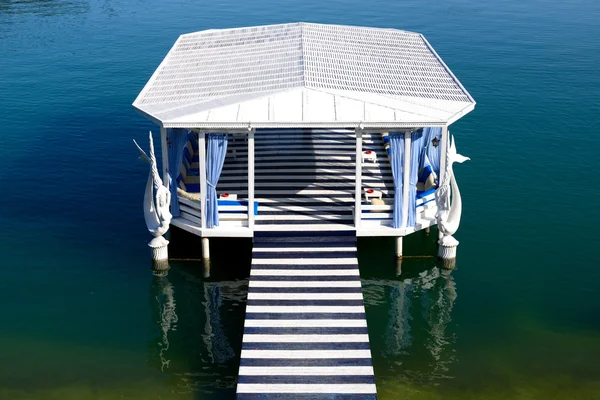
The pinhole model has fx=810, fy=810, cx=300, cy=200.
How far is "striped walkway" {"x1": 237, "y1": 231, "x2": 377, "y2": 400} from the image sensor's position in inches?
800

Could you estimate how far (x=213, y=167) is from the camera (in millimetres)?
26312

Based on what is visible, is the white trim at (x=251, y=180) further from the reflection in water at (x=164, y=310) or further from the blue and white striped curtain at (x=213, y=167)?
the reflection in water at (x=164, y=310)

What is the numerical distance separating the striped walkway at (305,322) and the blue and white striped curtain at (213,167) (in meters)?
1.74

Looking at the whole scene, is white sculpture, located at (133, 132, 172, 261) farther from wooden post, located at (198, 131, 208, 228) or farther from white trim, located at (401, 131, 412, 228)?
white trim, located at (401, 131, 412, 228)

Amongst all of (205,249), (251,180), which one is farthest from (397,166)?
(205,249)

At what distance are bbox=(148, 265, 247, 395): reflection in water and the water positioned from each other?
2.4 inches

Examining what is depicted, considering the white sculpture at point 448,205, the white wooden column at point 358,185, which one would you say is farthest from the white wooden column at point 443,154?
the white wooden column at point 358,185

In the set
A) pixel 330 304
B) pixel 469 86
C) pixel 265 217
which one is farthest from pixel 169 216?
pixel 469 86

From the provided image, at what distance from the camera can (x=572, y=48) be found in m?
55.8

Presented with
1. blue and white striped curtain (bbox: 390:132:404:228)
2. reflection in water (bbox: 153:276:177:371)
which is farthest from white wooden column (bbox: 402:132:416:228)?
reflection in water (bbox: 153:276:177:371)

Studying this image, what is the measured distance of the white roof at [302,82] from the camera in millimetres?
25734

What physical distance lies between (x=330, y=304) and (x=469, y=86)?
2770 centimetres

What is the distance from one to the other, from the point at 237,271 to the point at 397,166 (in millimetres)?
6657

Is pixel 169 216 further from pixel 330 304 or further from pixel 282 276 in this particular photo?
pixel 330 304
